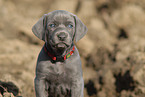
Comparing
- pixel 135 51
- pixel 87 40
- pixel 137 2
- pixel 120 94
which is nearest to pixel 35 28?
pixel 120 94

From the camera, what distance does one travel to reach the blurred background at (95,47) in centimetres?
861

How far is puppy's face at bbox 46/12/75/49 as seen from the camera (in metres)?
4.69

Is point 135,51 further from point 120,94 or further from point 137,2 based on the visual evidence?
point 137,2

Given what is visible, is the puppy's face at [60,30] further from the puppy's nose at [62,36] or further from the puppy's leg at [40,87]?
the puppy's leg at [40,87]

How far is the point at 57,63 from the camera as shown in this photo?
196 inches

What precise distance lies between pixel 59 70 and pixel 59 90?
454mm

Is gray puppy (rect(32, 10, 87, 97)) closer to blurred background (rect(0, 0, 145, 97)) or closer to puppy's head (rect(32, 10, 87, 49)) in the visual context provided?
puppy's head (rect(32, 10, 87, 49))

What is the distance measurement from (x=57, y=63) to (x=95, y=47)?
9687 millimetres

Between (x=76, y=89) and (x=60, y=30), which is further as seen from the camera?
(x=76, y=89)

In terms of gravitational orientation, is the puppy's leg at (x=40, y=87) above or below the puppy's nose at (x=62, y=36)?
below

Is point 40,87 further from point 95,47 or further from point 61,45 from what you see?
point 95,47

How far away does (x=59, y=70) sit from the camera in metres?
4.92

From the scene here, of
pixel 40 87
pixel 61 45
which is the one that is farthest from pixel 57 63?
pixel 40 87

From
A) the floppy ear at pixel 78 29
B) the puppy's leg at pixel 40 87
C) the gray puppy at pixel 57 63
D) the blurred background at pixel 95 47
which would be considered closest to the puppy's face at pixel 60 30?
the gray puppy at pixel 57 63
